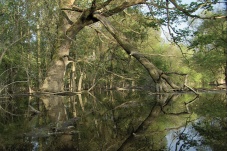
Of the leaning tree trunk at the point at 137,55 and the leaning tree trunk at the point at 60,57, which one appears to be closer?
the leaning tree trunk at the point at 137,55

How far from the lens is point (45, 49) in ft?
70.9

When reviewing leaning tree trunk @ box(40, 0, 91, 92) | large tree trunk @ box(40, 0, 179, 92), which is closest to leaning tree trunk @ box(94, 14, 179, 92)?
large tree trunk @ box(40, 0, 179, 92)

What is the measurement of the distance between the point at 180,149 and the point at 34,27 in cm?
1100

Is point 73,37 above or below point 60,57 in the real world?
above

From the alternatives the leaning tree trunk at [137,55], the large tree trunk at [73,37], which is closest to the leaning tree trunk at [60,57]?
the large tree trunk at [73,37]

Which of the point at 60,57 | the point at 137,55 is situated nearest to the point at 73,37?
the point at 60,57


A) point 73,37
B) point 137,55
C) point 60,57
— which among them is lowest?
point 137,55

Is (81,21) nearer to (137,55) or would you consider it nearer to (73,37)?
(73,37)

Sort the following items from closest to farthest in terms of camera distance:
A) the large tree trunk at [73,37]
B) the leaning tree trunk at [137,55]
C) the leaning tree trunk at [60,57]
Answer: the leaning tree trunk at [137,55] → the large tree trunk at [73,37] → the leaning tree trunk at [60,57]

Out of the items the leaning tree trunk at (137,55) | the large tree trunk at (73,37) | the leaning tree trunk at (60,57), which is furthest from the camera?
the leaning tree trunk at (60,57)

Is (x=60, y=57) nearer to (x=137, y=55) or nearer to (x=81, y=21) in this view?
(x=81, y=21)

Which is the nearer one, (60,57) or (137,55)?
(137,55)

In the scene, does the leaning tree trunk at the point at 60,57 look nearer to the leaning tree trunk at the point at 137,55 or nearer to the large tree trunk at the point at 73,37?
the large tree trunk at the point at 73,37

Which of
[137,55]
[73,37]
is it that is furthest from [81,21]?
[137,55]
